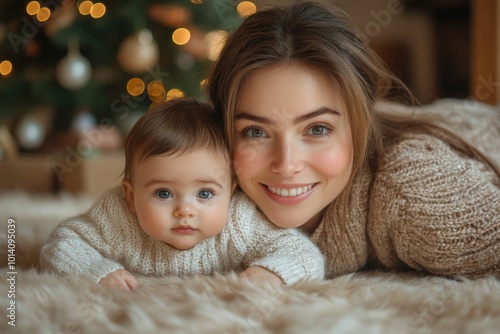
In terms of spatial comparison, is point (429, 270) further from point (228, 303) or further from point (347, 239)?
point (228, 303)

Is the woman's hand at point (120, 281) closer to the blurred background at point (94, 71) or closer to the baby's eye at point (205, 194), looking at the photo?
the baby's eye at point (205, 194)

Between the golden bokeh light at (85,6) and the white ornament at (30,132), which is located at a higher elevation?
the golden bokeh light at (85,6)

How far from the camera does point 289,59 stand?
1.14 meters

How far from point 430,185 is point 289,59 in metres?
0.37

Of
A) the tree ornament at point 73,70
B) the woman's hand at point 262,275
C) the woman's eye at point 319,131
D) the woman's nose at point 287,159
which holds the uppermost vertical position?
the tree ornament at point 73,70

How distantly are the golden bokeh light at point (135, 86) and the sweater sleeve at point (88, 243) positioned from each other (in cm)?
176

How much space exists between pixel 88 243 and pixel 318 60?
580mm

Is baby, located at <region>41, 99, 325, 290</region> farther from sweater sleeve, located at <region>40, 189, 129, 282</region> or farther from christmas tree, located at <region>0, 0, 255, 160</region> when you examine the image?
christmas tree, located at <region>0, 0, 255, 160</region>

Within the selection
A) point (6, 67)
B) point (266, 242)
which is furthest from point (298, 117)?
point (6, 67)

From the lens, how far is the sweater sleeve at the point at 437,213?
1124 mm

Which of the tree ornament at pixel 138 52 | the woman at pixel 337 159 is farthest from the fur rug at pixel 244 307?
the tree ornament at pixel 138 52

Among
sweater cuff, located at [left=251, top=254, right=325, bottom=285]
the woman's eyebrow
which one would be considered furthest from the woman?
sweater cuff, located at [left=251, top=254, right=325, bottom=285]

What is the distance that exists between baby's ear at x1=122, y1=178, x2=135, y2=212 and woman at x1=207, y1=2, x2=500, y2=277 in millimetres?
214

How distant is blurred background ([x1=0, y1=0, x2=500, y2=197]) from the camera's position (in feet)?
9.18
